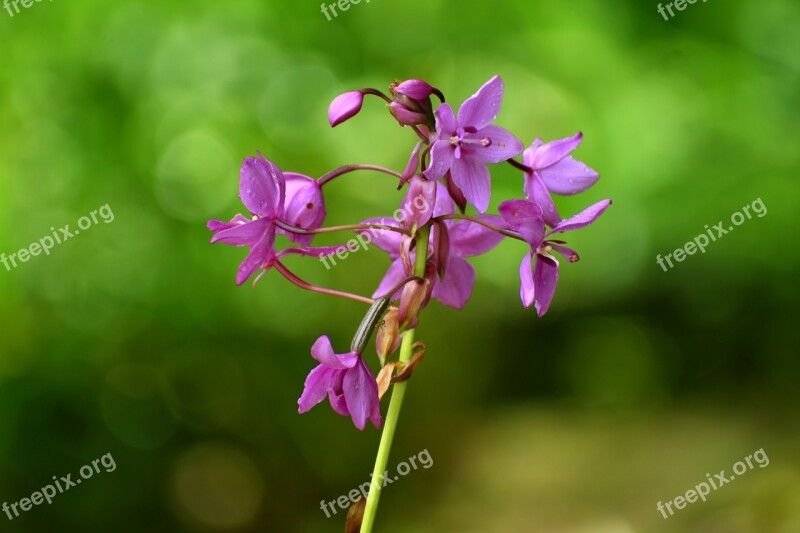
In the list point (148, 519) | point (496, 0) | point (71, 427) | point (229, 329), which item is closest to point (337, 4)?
point (496, 0)

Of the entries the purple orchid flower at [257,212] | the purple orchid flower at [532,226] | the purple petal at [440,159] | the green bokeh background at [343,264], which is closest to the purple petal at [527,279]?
the purple orchid flower at [532,226]

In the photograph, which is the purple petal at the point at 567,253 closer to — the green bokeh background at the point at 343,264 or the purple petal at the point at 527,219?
the purple petal at the point at 527,219

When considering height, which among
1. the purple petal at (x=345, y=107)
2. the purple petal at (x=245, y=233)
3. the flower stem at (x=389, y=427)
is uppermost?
the purple petal at (x=345, y=107)

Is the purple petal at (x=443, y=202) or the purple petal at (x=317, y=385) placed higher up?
the purple petal at (x=443, y=202)

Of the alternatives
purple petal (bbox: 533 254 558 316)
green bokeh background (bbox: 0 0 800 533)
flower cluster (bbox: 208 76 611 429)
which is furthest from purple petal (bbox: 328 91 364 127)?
green bokeh background (bbox: 0 0 800 533)

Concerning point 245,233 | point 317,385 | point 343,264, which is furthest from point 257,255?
point 343,264

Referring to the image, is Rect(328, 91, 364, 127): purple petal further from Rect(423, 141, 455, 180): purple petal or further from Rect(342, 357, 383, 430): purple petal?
Rect(342, 357, 383, 430): purple petal

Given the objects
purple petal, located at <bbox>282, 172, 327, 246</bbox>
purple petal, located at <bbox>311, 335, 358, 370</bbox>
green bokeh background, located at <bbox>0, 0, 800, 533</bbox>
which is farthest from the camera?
green bokeh background, located at <bbox>0, 0, 800, 533</bbox>
